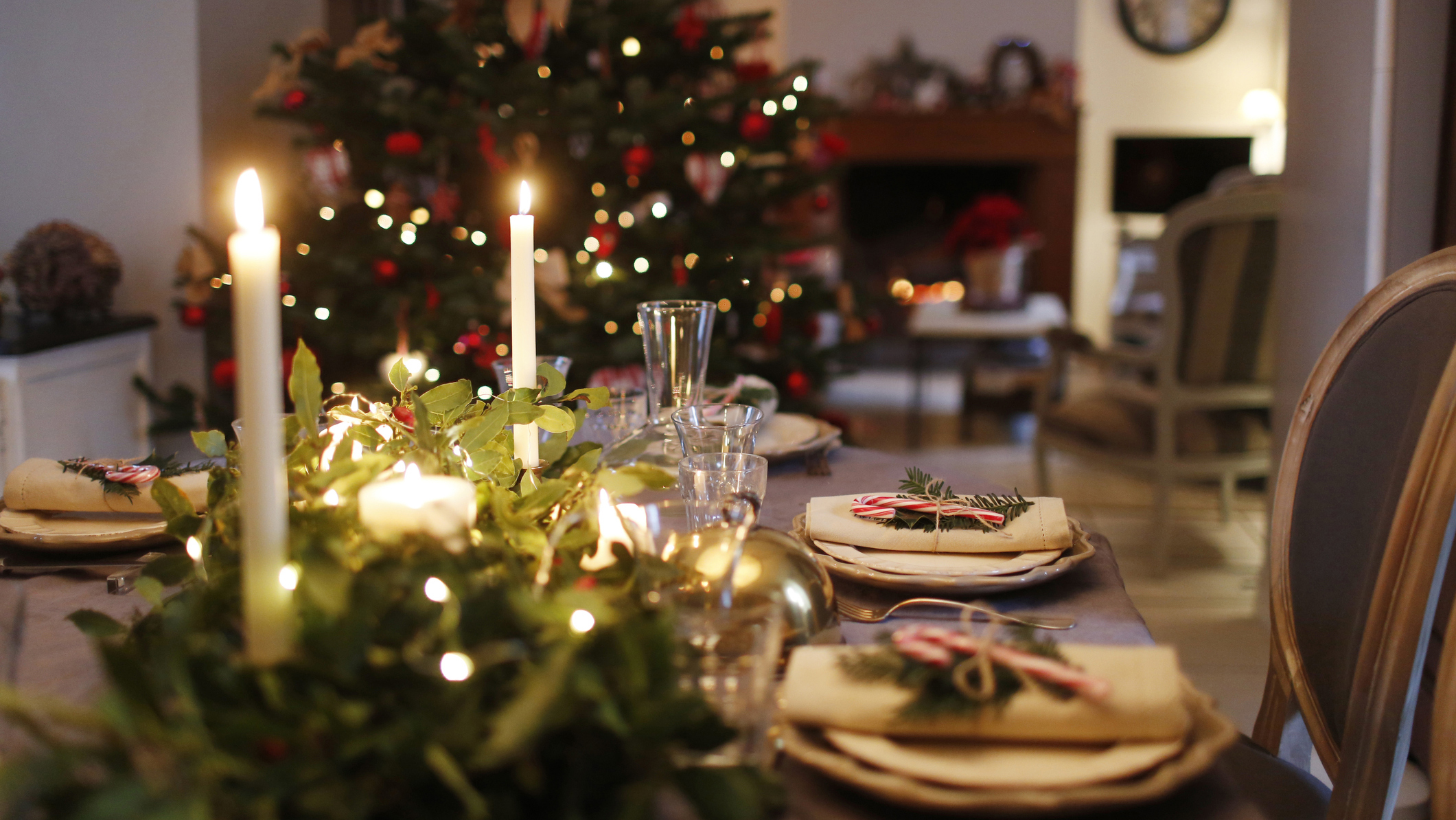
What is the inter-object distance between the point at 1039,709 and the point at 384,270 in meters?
2.15

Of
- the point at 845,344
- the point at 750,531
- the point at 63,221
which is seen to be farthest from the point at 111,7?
the point at 750,531

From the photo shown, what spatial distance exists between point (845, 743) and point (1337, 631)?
62cm

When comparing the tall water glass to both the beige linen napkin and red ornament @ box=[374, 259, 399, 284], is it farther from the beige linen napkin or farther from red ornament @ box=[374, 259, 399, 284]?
red ornament @ box=[374, 259, 399, 284]

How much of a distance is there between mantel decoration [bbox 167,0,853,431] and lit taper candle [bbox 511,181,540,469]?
148 cm

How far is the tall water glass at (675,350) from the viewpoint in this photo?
1011 mm

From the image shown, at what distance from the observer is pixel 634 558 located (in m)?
0.61

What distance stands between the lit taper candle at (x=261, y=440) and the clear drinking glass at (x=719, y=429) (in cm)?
46

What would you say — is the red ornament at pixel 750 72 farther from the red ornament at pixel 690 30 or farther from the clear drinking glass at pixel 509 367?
the clear drinking glass at pixel 509 367

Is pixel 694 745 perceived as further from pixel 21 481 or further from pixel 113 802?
pixel 21 481

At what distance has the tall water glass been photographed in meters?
1.01

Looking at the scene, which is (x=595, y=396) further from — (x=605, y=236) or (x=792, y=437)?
(x=605, y=236)

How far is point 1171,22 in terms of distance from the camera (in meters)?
6.81

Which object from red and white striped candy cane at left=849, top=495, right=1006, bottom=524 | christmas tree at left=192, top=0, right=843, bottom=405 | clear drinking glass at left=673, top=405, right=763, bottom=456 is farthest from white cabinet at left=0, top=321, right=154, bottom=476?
→ red and white striped candy cane at left=849, top=495, right=1006, bottom=524

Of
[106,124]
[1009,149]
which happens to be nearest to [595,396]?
[106,124]
